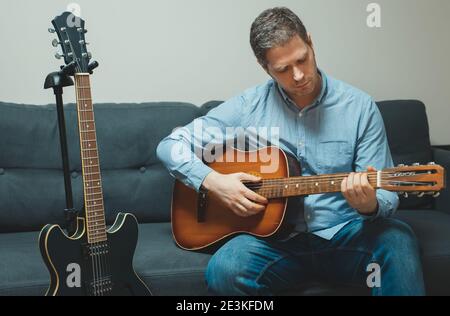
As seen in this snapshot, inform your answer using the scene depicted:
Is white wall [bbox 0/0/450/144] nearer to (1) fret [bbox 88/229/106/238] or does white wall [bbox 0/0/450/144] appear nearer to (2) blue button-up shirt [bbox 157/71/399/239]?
(2) blue button-up shirt [bbox 157/71/399/239]

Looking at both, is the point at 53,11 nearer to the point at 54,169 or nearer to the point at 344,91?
the point at 54,169

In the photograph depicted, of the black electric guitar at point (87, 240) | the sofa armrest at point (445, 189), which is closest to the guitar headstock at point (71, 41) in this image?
the black electric guitar at point (87, 240)

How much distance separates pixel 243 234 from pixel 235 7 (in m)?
1.03

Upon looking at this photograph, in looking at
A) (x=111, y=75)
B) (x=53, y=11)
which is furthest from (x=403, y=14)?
(x=53, y=11)

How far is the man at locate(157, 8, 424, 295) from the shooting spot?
137 centimetres

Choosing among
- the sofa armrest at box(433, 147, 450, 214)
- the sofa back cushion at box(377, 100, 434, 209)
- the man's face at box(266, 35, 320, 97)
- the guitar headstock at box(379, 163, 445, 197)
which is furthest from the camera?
the sofa back cushion at box(377, 100, 434, 209)

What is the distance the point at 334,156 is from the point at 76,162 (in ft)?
2.84

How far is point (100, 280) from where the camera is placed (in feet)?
4.62

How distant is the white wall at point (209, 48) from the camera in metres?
2.04

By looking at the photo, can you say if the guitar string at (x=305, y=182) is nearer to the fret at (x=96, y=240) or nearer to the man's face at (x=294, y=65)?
the man's face at (x=294, y=65)

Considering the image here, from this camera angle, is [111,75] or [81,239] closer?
[81,239]

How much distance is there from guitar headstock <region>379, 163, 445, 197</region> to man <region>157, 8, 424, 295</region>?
47 mm

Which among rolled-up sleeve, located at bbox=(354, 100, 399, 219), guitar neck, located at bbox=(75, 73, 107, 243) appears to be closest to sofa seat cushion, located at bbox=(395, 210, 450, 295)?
rolled-up sleeve, located at bbox=(354, 100, 399, 219)

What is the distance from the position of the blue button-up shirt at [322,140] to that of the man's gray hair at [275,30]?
18cm
